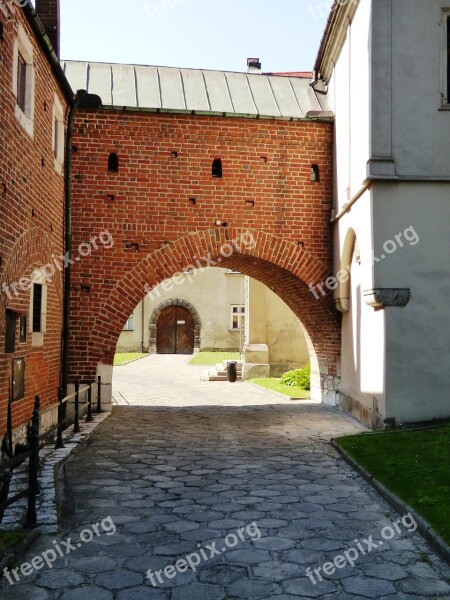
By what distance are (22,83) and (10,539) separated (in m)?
6.10

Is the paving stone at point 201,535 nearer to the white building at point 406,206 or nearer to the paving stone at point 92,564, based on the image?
the paving stone at point 92,564

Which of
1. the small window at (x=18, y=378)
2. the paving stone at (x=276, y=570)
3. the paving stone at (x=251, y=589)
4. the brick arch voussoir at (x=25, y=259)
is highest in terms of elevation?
the brick arch voussoir at (x=25, y=259)

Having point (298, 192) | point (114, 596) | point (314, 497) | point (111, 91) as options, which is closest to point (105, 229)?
point (111, 91)

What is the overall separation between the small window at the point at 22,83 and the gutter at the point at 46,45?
0.49 meters

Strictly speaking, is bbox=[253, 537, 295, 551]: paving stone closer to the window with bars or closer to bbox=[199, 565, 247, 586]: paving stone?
bbox=[199, 565, 247, 586]: paving stone

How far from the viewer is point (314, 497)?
6.03 meters

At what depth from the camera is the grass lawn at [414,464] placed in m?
5.27

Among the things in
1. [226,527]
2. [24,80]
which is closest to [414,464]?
[226,527]

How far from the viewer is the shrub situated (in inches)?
667

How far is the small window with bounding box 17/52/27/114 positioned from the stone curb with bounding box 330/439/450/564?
6.11 m

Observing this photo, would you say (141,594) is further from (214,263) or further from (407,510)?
(214,263)

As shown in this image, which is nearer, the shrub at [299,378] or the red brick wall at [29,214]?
the red brick wall at [29,214]

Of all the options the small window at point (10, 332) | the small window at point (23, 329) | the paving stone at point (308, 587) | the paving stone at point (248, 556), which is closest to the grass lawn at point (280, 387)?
the small window at point (23, 329)

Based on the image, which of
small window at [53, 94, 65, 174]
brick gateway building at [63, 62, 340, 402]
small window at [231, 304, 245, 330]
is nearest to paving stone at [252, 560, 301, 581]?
brick gateway building at [63, 62, 340, 402]
